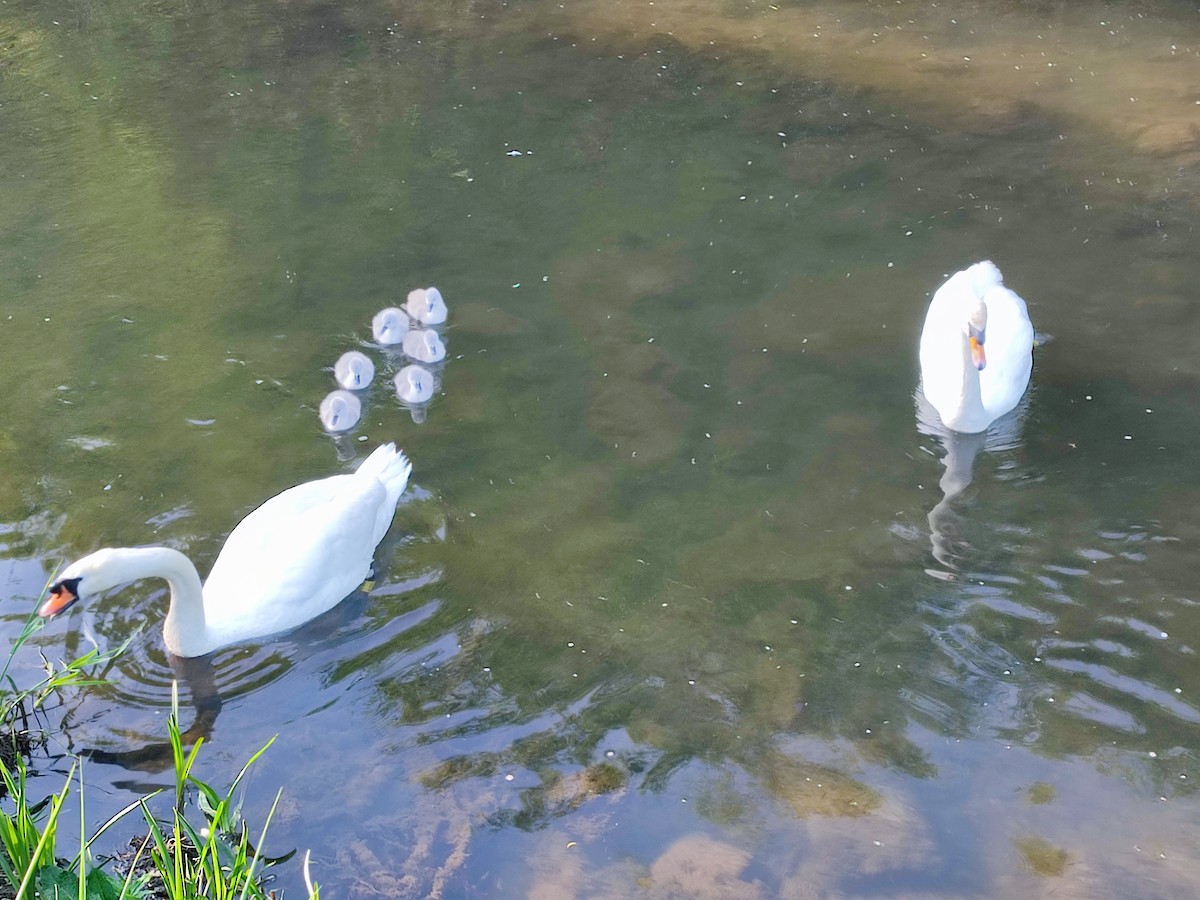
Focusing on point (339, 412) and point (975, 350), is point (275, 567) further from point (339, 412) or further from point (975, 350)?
point (975, 350)

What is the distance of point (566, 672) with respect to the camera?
513 cm

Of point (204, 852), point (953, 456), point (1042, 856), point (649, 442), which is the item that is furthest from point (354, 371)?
point (1042, 856)

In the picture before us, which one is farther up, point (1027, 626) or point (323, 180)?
point (323, 180)

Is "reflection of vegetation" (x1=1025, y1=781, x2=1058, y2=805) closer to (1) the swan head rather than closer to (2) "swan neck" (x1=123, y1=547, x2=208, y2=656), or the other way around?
(2) "swan neck" (x1=123, y1=547, x2=208, y2=656)

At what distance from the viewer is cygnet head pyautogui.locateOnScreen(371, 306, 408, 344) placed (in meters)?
7.07

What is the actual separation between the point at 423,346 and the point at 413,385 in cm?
32

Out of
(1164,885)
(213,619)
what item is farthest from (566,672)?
(1164,885)

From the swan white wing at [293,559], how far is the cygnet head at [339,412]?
2.94ft

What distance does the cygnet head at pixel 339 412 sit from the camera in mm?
6430

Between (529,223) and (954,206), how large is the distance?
9.43 feet

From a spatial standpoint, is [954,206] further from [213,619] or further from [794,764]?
[213,619]

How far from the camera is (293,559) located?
518 centimetres

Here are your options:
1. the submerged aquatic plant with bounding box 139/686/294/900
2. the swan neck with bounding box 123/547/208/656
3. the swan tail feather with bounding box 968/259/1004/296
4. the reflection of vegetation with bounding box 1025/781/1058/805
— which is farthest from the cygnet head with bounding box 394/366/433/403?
the reflection of vegetation with bounding box 1025/781/1058/805

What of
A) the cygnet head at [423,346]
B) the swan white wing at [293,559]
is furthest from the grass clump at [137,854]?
the cygnet head at [423,346]
